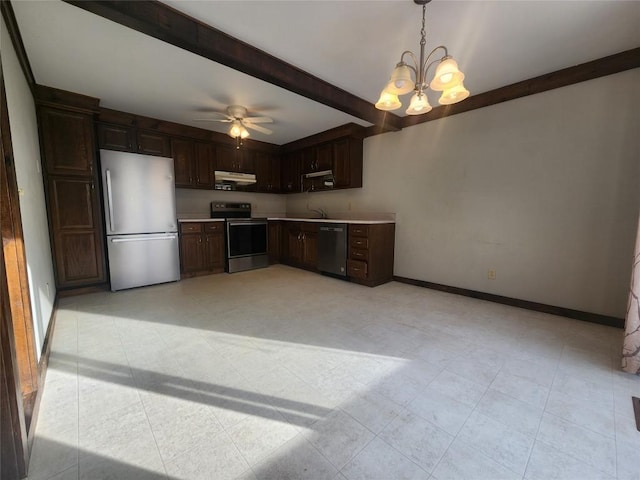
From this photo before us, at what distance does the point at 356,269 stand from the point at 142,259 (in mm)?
3074

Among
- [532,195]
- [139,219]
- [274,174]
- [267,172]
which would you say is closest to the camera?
[532,195]

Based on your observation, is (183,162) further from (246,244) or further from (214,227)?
(246,244)

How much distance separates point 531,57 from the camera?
233cm

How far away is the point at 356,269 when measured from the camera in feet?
12.8

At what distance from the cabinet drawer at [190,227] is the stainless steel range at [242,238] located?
1.48 ft

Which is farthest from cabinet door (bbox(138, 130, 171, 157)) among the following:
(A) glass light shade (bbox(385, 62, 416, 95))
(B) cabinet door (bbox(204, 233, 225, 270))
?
(A) glass light shade (bbox(385, 62, 416, 95))

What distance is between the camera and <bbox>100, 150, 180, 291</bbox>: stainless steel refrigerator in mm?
3473

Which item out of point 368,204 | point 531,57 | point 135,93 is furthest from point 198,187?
point 531,57

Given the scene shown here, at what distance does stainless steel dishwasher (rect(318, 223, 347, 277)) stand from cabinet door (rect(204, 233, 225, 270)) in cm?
175

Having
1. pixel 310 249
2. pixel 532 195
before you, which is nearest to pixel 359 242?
pixel 310 249

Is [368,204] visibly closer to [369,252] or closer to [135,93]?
[369,252]

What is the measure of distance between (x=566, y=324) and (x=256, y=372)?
293 centimetres

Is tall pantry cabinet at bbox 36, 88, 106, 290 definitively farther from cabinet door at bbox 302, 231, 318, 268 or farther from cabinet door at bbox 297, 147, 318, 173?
cabinet door at bbox 297, 147, 318, 173

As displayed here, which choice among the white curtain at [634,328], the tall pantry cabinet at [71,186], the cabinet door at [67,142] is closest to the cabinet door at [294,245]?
the tall pantry cabinet at [71,186]
